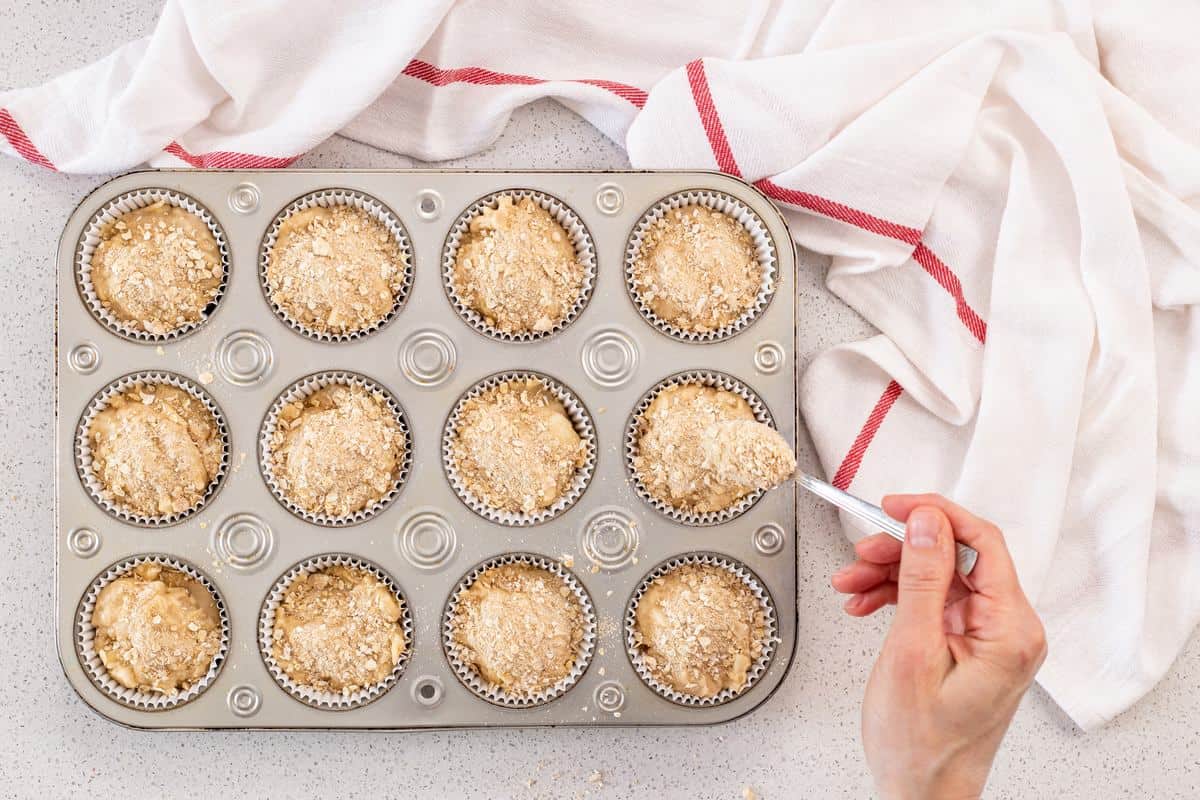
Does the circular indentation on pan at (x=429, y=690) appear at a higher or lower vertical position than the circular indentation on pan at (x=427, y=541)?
lower

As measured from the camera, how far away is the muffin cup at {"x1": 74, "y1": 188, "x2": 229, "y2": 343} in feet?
4.62

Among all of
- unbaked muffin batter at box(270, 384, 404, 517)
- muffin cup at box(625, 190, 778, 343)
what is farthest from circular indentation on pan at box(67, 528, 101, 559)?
muffin cup at box(625, 190, 778, 343)

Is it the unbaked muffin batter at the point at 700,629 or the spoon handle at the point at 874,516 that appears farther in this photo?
the unbaked muffin batter at the point at 700,629

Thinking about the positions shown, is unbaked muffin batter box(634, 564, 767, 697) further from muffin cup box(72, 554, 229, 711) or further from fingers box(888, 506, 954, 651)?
muffin cup box(72, 554, 229, 711)

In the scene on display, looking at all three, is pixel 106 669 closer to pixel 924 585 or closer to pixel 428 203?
pixel 428 203

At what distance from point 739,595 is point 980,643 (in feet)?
1.29

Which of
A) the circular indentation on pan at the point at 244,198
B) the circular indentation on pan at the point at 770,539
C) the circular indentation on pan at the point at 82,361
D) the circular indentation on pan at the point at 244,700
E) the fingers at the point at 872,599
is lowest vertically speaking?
the circular indentation on pan at the point at 244,700

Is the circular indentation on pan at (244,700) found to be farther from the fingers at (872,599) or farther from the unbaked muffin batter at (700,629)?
the fingers at (872,599)

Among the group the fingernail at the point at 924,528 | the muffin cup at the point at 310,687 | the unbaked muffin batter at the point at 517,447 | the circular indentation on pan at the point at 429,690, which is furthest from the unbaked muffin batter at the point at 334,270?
the fingernail at the point at 924,528

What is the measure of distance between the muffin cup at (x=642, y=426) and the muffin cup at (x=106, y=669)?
0.65m

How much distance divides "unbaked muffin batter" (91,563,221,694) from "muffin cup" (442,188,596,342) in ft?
1.92

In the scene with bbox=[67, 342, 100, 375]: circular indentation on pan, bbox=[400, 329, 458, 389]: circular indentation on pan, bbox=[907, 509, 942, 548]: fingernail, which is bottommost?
bbox=[907, 509, 942, 548]: fingernail

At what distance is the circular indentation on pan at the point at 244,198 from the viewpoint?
55.8 inches

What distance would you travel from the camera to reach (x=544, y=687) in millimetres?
1409
